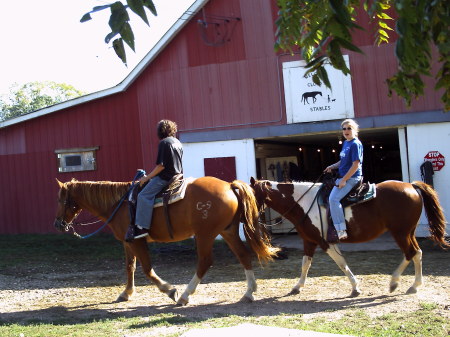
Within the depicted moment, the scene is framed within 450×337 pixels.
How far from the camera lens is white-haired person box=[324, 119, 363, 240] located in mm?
6457

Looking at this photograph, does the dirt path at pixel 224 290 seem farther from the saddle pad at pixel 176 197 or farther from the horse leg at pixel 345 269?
the saddle pad at pixel 176 197

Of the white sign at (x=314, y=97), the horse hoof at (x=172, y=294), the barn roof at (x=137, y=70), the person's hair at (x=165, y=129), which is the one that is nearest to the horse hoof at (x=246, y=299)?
the horse hoof at (x=172, y=294)

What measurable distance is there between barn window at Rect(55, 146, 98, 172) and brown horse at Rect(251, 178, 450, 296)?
28.1 ft

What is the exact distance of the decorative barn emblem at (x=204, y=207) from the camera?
6.48 meters

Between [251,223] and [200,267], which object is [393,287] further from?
[200,267]

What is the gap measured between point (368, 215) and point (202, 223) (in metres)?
2.15

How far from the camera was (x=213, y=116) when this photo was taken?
42.4ft

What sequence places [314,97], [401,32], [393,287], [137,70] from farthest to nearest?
[137,70] → [314,97] → [393,287] → [401,32]

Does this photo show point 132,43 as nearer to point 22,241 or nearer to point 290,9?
point 290,9

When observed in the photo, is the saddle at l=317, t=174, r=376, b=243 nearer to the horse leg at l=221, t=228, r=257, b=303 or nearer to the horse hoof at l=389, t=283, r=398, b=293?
the horse hoof at l=389, t=283, r=398, b=293

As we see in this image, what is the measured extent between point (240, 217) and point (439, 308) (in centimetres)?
258

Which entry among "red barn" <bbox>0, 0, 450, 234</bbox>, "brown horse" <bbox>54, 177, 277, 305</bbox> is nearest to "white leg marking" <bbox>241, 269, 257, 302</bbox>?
"brown horse" <bbox>54, 177, 277, 305</bbox>

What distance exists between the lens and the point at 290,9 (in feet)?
12.1

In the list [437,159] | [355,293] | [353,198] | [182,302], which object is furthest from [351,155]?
[437,159]
